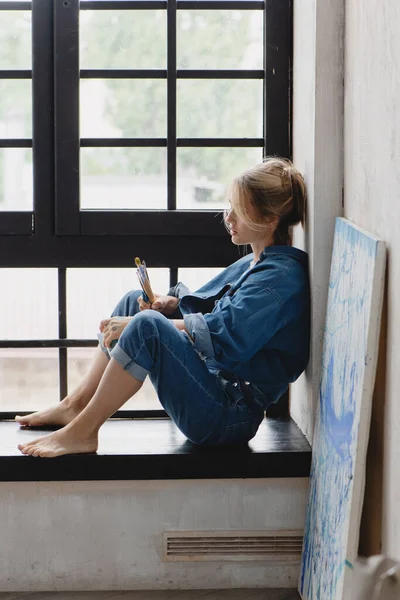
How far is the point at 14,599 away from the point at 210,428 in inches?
29.4

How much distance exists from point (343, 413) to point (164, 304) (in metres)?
0.83

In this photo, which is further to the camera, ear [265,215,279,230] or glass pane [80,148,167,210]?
glass pane [80,148,167,210]

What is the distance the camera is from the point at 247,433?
7.67 feet

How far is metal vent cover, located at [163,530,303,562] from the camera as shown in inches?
92.6

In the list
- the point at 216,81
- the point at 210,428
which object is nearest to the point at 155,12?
the point at 216,81

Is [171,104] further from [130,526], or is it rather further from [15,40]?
[130,526]

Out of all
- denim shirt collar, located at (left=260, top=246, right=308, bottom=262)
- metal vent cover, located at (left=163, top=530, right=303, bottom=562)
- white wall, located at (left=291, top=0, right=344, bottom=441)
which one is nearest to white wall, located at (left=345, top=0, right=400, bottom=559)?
white wall, located at (left=291, top=0, right=344, bottom=441)

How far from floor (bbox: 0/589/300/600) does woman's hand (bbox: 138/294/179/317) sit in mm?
843

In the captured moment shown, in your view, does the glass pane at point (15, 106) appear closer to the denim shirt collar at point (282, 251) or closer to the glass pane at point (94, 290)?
the glass pane at point (94, 290)

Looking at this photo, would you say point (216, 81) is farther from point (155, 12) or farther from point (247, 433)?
point (247, 433)

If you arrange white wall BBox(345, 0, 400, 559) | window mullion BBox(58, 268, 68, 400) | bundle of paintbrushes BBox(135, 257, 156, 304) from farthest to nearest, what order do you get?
1. window mullion BBox(58, 268, 68, 400)
2. bundle of paintbrushes BBox(135, 257, 156, 304)
3. white wall BBox(345, 0, 400, 559)

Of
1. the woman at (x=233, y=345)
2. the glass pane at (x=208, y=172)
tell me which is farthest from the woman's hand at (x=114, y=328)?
the glass pane at (x=208, y=172)

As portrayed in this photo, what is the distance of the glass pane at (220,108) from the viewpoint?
8.96 feet

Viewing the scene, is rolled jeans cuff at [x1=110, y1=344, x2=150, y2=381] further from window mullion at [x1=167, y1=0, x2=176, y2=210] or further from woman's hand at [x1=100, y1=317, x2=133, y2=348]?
window mullion at [x1=167, y1=0, x2=176, y2=210]
